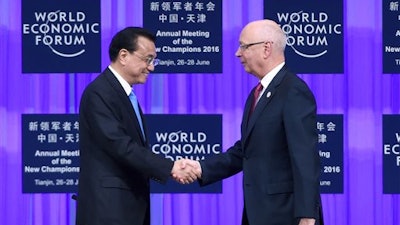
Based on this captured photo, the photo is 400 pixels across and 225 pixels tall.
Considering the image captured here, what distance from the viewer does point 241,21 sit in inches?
170

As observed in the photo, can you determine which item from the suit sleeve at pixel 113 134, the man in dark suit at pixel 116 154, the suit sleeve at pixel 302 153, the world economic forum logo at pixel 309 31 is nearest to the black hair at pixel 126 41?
the man in dark suit at pixel 116 154

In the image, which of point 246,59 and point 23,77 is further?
point 23,77

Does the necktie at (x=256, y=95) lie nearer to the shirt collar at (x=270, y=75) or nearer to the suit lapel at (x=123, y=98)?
the shirt collar at (x=270, y=75)

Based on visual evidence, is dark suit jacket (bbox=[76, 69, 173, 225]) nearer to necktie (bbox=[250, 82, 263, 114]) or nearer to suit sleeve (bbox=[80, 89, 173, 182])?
suit sleeve (bbox=[80, 89, 173, 182])

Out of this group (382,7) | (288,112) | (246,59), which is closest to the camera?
(288,112)

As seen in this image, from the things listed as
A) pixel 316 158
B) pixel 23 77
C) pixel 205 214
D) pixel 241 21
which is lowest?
pixel 205 214

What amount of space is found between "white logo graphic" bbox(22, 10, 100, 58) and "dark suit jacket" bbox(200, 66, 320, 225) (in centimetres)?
143

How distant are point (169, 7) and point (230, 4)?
33 cm

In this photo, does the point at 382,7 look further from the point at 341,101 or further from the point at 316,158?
the point at 316,158

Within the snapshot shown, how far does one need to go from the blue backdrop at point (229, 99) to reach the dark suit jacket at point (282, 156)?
1.11 m

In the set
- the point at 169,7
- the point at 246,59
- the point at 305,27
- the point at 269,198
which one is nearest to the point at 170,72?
the point at 169,7

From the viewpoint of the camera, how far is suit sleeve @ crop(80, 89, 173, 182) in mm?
3256

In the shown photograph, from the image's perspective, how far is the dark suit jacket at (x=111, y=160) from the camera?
327 cm

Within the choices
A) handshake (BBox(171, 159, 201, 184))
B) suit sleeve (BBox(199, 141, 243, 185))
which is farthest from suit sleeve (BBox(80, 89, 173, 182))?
suit sleeve (BBox(199, 141, 243, 185))
